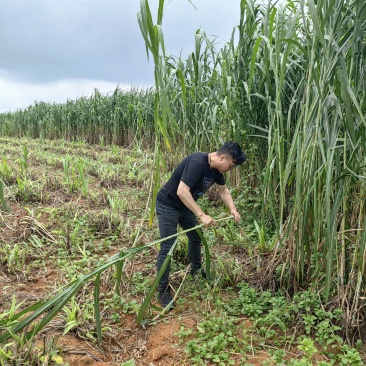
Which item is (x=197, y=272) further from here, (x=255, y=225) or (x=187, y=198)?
(x=187, y=198)

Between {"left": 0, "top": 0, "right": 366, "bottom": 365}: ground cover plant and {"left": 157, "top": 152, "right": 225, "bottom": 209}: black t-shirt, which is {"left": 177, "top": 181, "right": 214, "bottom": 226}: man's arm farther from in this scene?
{"left": 0, "top": 0, "right": 366, "bottom": 365}: ground cover plant

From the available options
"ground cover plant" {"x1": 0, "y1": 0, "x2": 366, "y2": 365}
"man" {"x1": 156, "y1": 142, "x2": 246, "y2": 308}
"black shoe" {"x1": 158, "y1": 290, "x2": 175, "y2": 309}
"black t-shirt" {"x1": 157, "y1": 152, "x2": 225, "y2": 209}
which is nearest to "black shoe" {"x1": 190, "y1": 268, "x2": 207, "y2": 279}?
"man" {"x1": 156, "y1": 142, "x2": 246, "y2": 308}

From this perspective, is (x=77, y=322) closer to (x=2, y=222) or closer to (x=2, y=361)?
(x=2, y=361)

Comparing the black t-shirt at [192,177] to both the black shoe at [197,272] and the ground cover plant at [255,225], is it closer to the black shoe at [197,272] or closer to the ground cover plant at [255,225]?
the ground cover plant at [255,225]

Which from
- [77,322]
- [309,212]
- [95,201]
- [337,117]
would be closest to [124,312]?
[77,322]

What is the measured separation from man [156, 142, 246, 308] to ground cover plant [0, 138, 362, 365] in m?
0.14

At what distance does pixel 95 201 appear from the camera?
4332 mm

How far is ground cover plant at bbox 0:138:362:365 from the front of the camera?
200cm

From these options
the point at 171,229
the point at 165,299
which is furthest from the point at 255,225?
the point at 165,299

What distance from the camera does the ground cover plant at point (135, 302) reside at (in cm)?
200

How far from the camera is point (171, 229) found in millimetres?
2680

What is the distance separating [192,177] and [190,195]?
0.12 m

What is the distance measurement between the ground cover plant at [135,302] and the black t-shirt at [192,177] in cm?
24

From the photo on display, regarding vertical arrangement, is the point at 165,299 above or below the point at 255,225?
below
